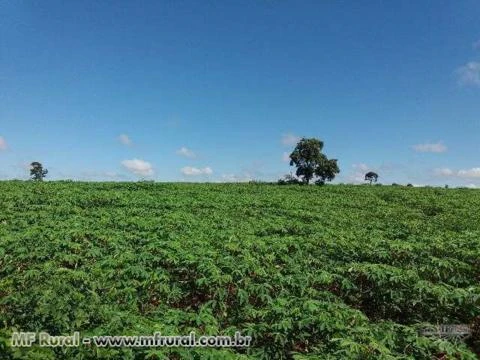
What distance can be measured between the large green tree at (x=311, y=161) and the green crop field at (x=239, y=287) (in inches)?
1895

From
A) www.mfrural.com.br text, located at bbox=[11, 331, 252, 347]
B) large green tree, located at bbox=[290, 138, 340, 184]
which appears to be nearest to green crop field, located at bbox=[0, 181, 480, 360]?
www.mfrural.com.br text, located at bbox=[11, 331, 252, 347]

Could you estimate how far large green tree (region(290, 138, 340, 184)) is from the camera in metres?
62.4

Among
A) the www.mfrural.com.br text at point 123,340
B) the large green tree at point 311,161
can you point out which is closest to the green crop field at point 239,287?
the www.mfrural.com.br text at point 123,340

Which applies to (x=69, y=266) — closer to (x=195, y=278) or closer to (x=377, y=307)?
(x=195, y=278)

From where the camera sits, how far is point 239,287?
7363mm

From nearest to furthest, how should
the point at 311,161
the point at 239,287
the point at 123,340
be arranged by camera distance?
the point at 123,340 → the point at 239,287 → the point at 311,161

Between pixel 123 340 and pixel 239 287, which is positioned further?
pixel 239 287

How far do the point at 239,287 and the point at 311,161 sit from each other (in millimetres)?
56733

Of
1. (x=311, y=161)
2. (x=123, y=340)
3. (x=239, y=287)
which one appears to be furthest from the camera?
(x=311, y=161)

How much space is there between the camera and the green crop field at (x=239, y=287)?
15.7 ft

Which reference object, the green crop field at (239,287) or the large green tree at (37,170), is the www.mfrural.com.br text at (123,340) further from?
the large green tree at (37,170)

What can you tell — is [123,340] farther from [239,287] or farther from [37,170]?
[37,170]

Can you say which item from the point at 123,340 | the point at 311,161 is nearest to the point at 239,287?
the point at 123,340

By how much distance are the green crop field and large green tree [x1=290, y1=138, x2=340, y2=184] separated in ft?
158
